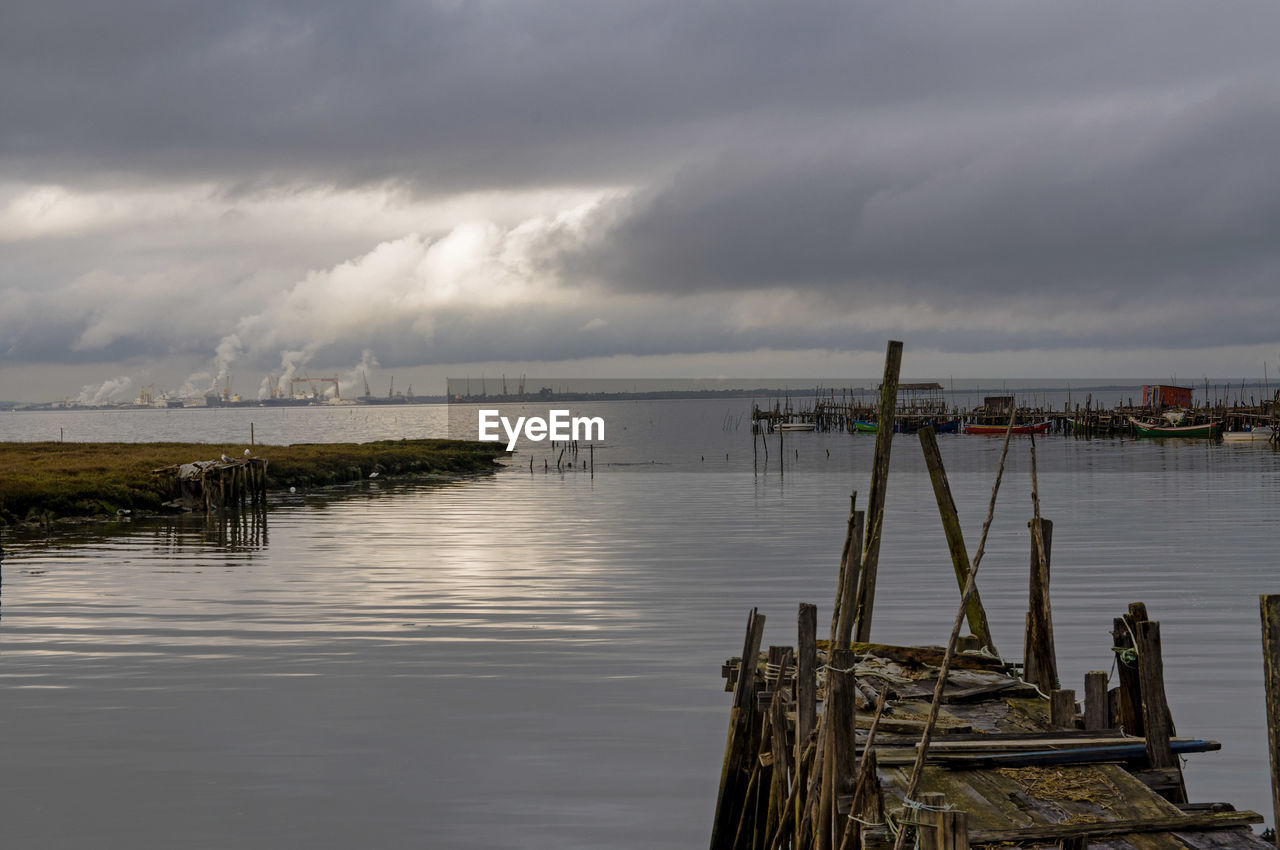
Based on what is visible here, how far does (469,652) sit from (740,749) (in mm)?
9303

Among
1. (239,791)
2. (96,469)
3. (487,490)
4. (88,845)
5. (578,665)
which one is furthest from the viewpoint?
(487,490)

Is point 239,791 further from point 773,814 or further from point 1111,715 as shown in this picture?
point 1111,715

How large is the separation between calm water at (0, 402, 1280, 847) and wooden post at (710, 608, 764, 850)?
1.75 ft

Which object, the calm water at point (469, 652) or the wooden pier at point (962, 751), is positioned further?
the calm water at point (469, 652)

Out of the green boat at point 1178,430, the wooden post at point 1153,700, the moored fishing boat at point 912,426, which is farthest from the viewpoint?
the moored fishing boat at point 912,426

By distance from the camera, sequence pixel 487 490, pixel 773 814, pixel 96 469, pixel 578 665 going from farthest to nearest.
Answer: pixel 487 490
pixel 96 469
pixel 578 665
pixel 773 814

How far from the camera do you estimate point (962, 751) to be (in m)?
→ 8.80

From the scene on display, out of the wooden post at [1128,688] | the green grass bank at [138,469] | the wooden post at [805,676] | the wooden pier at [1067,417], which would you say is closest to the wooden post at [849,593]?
the wooden post at [805,676]

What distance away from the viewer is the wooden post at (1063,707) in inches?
366

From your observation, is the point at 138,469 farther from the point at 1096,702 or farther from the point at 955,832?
the point at 955,832

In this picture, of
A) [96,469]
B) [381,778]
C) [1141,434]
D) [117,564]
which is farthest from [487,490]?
[1141,434]

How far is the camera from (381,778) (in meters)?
12.5

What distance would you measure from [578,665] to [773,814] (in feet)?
27.6

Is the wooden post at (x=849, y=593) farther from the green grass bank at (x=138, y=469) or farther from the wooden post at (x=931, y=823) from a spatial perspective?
the green grass bank at (x=138, y=469)
